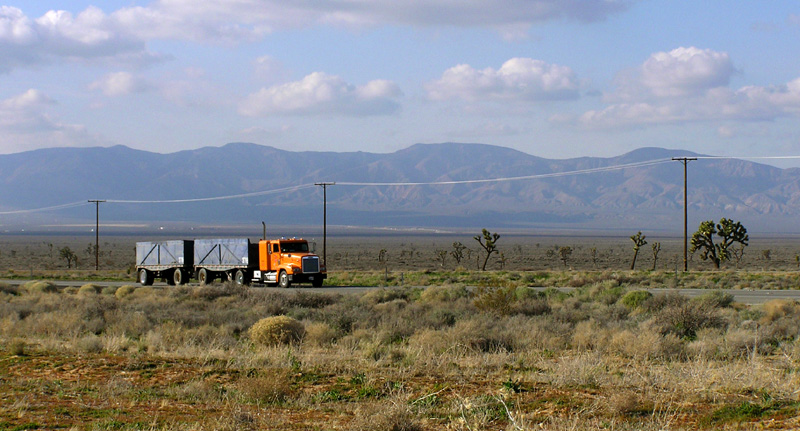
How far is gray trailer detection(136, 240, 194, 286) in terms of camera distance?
45.8 m

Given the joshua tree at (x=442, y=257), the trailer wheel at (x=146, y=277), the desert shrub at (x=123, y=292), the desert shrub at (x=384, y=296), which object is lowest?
the joshua tree at (x=442, y=257)

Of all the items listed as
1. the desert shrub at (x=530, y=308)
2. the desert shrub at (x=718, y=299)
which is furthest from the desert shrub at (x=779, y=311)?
the desert shrub at (x=530, y=308)

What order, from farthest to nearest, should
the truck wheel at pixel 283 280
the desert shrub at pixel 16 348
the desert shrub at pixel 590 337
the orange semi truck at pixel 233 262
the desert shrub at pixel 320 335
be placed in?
the orange semi truck at pixel 233 262
the truck wheel at pixel 283 280
the desert shrub at pixel 320 335
the desert shrub at pixel 590 337
the desert shrub at pixel 16 348

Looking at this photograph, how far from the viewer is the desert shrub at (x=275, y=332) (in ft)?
55.2

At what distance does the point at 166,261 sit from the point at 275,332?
31.5 metres

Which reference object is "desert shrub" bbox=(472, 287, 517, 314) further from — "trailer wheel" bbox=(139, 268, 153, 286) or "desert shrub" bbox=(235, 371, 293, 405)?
"trailer wheel" bbox=(139, 268, 153, 286)

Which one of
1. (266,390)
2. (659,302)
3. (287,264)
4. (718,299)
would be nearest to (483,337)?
(266,390)

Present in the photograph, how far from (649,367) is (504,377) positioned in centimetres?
270

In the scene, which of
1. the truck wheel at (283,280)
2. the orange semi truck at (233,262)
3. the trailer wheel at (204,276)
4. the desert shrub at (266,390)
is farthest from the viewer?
the trailer wheel at (204,276)

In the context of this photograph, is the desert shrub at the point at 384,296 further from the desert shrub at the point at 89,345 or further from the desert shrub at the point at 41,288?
the desert shrub at the point at 41,288

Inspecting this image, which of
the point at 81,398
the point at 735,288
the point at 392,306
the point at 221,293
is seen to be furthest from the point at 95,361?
the point at 735,288

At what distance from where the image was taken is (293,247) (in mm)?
42531

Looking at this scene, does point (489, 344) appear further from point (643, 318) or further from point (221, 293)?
point (221, 293)

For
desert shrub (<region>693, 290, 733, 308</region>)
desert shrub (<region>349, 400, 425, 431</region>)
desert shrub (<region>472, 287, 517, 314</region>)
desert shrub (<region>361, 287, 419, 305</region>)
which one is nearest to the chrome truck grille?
desert shrub (<region>361, 287, 419, 305</region>)
